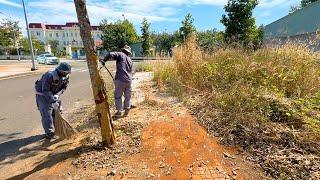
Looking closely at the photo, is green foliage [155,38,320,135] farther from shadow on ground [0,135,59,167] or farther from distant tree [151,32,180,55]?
shadow on ground [0,135,59,167]

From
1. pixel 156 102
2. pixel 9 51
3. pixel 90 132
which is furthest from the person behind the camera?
pixel 9 51

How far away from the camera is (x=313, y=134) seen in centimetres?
388

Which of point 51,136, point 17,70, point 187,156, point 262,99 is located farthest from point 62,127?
point 17,70

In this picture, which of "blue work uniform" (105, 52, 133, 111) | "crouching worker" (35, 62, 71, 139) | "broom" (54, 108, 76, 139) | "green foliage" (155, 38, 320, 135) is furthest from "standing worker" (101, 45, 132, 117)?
"green foliage" (155, 38, 320, 135)

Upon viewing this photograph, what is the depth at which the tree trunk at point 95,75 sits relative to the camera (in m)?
3.91

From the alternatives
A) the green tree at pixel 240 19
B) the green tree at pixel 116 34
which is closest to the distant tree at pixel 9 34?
the green tree at pixel 116 34

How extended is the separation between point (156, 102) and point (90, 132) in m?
2.01

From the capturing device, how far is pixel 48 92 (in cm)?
491

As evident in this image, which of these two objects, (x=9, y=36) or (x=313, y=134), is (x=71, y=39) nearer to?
(x=9, y=36)

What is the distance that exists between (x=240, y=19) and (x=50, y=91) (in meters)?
16.3

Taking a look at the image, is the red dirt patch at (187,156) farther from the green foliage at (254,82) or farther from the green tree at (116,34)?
the green tree at (116,34)

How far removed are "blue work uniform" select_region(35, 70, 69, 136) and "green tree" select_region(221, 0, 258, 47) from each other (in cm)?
1528

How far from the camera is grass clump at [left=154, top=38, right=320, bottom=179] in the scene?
3760 millimetres

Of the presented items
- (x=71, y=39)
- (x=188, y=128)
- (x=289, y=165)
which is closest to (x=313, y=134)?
(x=289, y=165)
